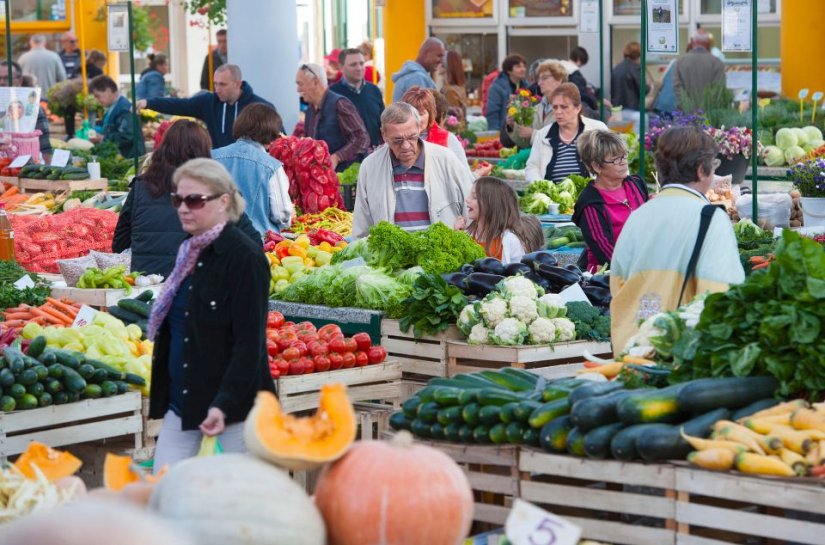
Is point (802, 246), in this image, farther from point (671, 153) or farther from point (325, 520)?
point (325, 520)

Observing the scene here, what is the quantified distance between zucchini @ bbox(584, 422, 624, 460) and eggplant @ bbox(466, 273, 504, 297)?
293cm

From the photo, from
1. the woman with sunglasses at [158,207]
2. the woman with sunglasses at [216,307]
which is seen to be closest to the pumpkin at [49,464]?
the woman with sunglasses at [216,307]

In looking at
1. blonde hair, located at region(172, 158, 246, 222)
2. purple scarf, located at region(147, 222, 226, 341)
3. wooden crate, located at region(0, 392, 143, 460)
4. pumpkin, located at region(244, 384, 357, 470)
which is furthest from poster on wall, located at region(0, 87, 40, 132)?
pumpkin, located at region(244, 384, 357, 470)

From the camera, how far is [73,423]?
6.32 m

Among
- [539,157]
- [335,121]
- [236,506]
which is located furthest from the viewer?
[335,121]

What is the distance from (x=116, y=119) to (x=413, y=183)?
30.9 feet

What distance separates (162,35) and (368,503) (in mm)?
31322

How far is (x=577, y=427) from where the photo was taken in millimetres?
4516

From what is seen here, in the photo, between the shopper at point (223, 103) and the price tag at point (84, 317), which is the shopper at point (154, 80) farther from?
the price tag at point (84, 317)

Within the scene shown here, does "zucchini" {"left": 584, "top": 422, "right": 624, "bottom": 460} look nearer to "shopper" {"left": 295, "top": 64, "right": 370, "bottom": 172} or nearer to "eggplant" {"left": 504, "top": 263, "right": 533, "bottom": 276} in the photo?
"eggplant" {"left": 504, "top": 263, "right": 533, "bottom": 276}

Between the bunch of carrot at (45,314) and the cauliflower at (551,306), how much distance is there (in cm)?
267

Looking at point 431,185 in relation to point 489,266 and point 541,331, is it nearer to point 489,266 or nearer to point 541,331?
point 489,266

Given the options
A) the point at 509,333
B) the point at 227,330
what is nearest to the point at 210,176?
the point at 227,330

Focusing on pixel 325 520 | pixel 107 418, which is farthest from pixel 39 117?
pixel 325 520
